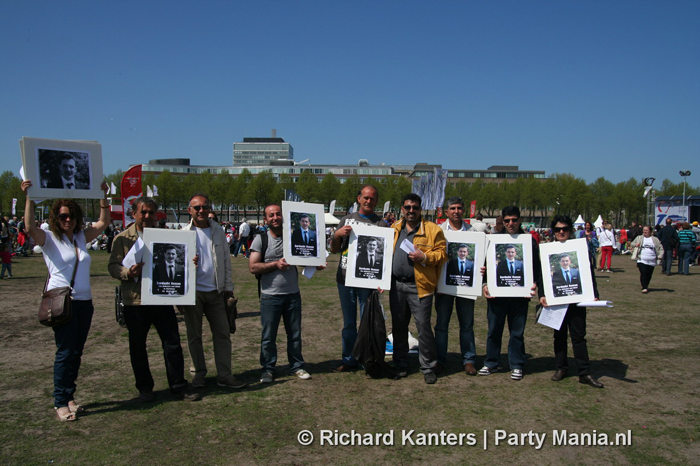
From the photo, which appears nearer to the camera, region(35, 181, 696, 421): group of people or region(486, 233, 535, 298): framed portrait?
region(35, 181, 696, 421): group of people

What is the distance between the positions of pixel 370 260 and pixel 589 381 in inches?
114

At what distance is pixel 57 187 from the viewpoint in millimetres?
4793

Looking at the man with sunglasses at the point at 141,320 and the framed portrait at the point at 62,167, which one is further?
the man with sunglasses at the point at 141,320

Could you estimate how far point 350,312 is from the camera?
609cm

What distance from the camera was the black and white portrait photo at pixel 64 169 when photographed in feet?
15.7

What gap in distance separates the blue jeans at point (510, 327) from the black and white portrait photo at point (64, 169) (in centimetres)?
470

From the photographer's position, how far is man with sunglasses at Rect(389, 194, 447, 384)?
5738 mm

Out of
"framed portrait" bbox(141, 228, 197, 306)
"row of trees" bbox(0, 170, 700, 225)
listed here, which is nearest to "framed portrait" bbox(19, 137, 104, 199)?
"framed portrait" bbox(141, 228, 197, 306)

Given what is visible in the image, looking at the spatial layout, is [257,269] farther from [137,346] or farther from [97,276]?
[97,276]

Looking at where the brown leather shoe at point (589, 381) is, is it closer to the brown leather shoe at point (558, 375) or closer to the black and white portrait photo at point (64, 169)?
the brown leather shoe at point (558, 375)

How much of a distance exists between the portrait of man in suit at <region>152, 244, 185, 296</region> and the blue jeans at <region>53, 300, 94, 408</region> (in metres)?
0.70

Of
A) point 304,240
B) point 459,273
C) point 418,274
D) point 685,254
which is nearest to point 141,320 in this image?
point 304,240

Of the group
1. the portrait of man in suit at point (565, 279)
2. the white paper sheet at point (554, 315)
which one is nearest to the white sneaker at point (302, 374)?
the white paper sheet at point (554, 315)

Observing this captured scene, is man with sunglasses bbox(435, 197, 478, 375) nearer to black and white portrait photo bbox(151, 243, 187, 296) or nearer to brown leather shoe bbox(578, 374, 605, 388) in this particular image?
brown leather shoe bbox(578, 374, 605, 388)
